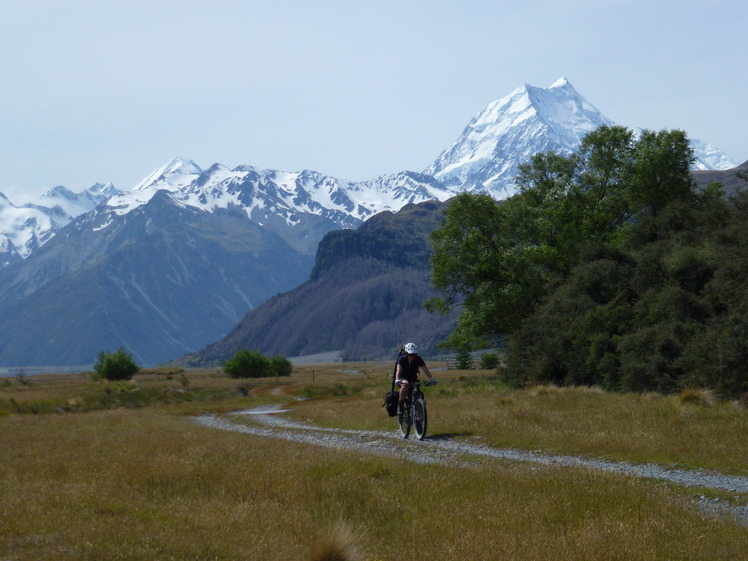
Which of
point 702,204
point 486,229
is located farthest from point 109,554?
point 486,229

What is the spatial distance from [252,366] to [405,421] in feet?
304

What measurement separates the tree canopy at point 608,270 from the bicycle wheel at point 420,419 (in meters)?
13.6

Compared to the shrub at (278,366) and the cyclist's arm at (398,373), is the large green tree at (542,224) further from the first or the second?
the shrub at (278,366)

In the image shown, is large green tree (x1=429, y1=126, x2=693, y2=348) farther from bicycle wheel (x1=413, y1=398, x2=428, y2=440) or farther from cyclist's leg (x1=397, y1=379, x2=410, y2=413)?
bicycle wheel (x1=413, y1=398, x2=428, y2=440)

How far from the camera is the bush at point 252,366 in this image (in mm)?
114688

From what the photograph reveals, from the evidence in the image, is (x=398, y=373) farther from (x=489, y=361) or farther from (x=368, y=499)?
(x=489, y=361)

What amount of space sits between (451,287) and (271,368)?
6383 cm

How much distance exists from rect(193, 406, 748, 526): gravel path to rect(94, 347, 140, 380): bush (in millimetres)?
73143

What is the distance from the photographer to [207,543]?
1005cm

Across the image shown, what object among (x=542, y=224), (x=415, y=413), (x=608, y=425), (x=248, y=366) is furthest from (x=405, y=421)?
(x=248, y=366)

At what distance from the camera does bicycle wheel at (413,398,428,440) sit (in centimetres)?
2369

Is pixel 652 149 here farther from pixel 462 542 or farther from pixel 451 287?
pixel 462 542

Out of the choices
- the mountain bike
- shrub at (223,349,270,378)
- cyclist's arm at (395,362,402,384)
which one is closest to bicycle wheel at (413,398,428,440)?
the mountain bike

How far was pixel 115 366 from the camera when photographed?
10181 cm
